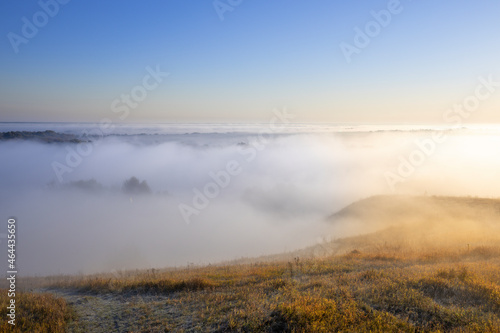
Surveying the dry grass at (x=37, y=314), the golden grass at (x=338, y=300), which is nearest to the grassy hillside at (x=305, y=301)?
the golden grass at (x=338, y=300)

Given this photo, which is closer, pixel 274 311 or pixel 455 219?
pixel 274 311

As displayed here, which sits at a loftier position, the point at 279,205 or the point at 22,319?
the point at 279,205

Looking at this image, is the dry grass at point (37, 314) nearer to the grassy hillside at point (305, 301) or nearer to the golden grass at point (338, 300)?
the grassy hillside at point (305, 301)

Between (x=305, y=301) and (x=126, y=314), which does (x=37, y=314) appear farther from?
(x=305, y=301)

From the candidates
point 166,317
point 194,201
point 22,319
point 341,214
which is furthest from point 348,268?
point 194,201

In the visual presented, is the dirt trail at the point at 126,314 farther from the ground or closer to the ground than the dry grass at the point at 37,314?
closer to the ground

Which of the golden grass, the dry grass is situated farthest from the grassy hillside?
the dry grass

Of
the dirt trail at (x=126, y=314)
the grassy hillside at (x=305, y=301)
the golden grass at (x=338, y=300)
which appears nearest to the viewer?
the golden grass at (x=338, y=300)

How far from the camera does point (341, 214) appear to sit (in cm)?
5669

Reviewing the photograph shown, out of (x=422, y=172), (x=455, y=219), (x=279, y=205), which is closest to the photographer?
(x=455, y=219)

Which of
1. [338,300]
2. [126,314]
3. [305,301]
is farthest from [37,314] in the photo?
[338,300]

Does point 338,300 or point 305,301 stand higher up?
point 305,301

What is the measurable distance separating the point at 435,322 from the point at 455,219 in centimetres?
3466

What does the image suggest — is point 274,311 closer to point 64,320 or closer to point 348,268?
point 64,320
